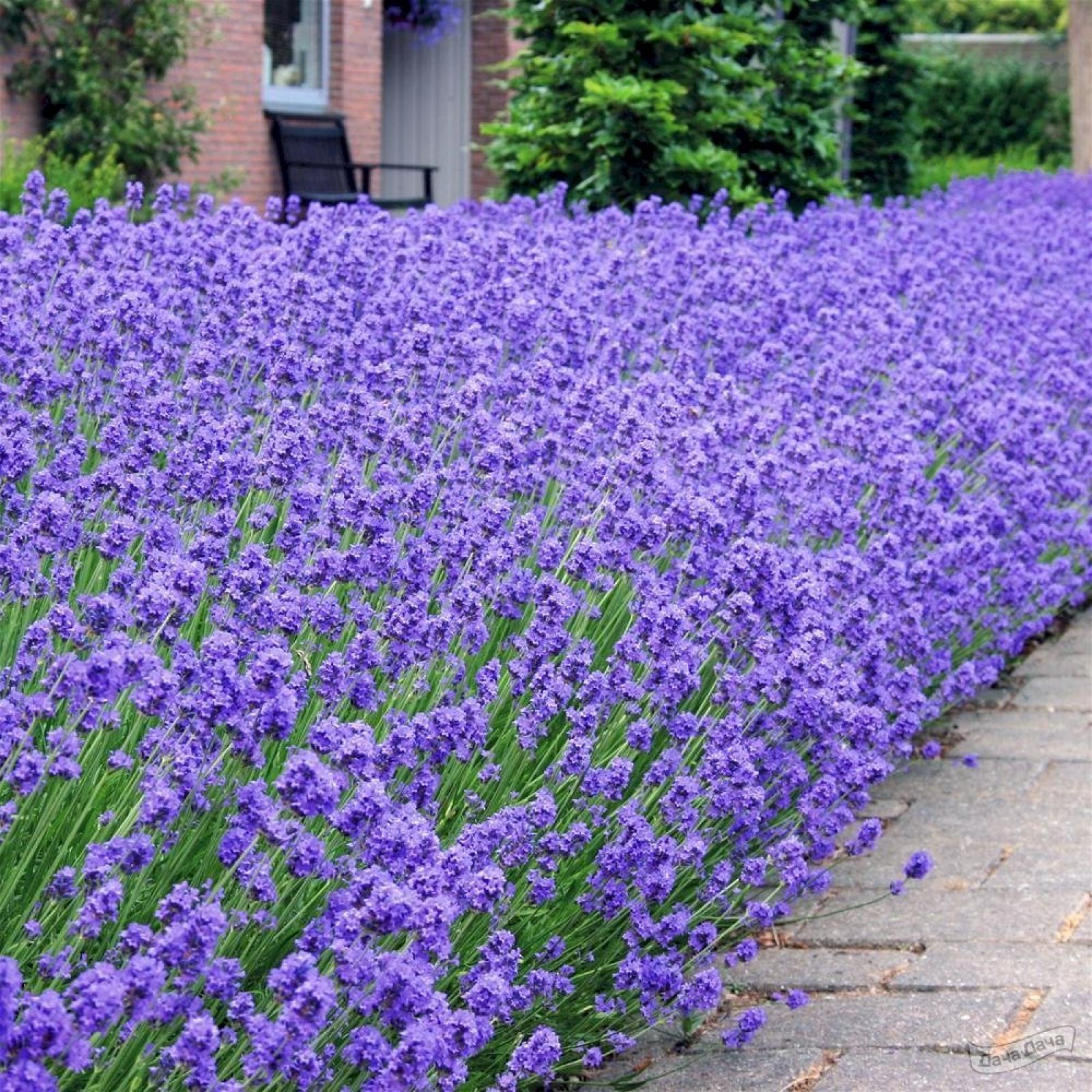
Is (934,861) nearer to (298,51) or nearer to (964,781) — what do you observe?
(964,781)

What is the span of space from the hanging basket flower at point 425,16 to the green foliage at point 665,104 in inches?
Answer: 270

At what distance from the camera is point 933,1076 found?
11.3 feet

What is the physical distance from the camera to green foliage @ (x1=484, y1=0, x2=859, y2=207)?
419 inches

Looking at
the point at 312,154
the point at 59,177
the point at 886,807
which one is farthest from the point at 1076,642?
the point at 312,154

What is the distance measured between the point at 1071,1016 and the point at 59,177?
8.40 metres

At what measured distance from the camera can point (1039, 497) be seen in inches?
219

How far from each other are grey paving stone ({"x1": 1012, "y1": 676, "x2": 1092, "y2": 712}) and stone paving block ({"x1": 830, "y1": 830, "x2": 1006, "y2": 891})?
51.8 inches

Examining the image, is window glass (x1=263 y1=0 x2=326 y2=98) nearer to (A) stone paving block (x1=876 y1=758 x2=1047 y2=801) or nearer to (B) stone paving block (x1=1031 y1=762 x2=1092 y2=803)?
(A) stone paving block (x1=876 y1=758 x2=1047 y2=801)

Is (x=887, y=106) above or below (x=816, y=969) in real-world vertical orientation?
above

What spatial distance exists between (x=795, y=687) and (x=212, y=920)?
1.67 meters

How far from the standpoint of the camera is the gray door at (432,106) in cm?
1877

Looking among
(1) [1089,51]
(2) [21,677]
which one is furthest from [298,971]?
(1) [1089,51]

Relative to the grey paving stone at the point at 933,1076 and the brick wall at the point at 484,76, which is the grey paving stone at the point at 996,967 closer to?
the grey paving stone at the point at 933,1076

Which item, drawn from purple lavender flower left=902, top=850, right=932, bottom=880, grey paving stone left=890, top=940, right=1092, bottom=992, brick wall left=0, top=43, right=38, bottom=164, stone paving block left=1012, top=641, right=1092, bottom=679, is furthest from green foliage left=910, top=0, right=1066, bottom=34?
purple lavender flower left=902, top=850, right=932, bottom=880
